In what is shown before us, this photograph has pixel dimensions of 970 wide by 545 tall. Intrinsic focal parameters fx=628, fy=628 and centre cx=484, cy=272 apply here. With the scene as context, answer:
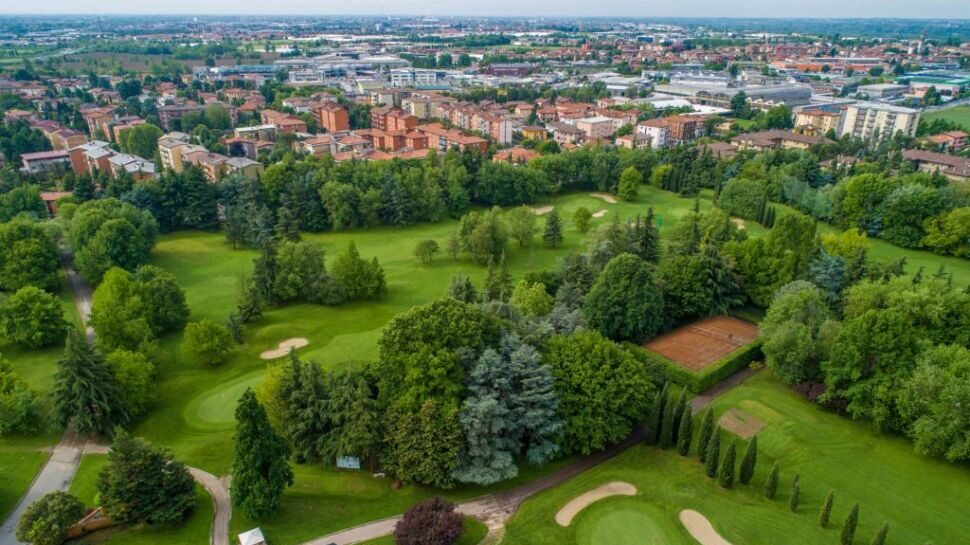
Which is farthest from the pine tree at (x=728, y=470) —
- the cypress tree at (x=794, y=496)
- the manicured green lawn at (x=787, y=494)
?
the cypress tree at (x=794, y=496)

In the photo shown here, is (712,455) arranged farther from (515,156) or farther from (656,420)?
(515,156)

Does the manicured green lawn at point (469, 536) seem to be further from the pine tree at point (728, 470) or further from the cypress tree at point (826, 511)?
the cypress tree at point (826, 511)

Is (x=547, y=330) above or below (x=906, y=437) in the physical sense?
above

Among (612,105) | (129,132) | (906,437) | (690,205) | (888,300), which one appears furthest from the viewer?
(612,105)

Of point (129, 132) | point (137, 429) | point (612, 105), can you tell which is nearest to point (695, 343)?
point (137, 429)

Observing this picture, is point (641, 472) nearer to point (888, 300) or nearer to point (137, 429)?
point (888, 300)

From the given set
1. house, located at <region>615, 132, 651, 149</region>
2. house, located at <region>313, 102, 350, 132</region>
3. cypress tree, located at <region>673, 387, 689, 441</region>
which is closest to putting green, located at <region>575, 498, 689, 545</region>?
cypress tree, located at <region>673, 387, 689, 441</region>
